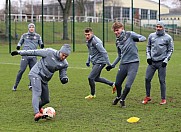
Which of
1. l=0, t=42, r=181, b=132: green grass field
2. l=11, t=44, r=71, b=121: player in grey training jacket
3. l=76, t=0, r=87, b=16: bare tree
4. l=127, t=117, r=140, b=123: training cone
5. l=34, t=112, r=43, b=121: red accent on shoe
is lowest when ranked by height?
l=0, t=42, r=181, b=132: green grass field

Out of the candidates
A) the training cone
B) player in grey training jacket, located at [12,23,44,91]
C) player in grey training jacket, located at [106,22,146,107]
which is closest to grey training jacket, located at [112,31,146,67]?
player in grey training jacket, located at [106,22,146,107]

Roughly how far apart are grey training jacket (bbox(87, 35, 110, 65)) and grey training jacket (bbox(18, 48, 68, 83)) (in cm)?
249

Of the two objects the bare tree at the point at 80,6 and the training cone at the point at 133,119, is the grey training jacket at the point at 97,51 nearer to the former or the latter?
the training cone at the point at 133,119

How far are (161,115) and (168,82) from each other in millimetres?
5424

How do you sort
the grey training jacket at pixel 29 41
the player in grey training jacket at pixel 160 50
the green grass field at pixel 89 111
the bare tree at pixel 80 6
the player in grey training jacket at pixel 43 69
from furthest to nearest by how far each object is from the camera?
1. the bare tree at pixel 80 6
2. the grey training jacket at pixel 29 41
3. the player in grey training jacket at pixel 160 50
4. the player in grey training jacket at pixel 43 69
5. the green grass field at pixel 89 111

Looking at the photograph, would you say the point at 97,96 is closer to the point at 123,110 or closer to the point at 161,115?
the point at 123,110

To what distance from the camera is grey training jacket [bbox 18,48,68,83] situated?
7935 mm

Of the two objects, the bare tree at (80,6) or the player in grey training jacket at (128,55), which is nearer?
the player in grey training jacket at (128,55)

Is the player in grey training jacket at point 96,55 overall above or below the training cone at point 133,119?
above

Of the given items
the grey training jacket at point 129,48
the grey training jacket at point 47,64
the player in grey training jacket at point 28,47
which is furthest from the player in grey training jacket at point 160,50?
the player in grey training jacket at point 28,47

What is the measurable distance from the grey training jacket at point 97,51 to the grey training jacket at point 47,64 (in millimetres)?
2494

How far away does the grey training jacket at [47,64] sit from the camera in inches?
312

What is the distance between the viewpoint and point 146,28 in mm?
50469

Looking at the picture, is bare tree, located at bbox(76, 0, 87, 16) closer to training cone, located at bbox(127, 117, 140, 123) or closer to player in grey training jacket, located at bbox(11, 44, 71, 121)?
player in grey training jacket, located at bbox(11, 44, 71, 121)
